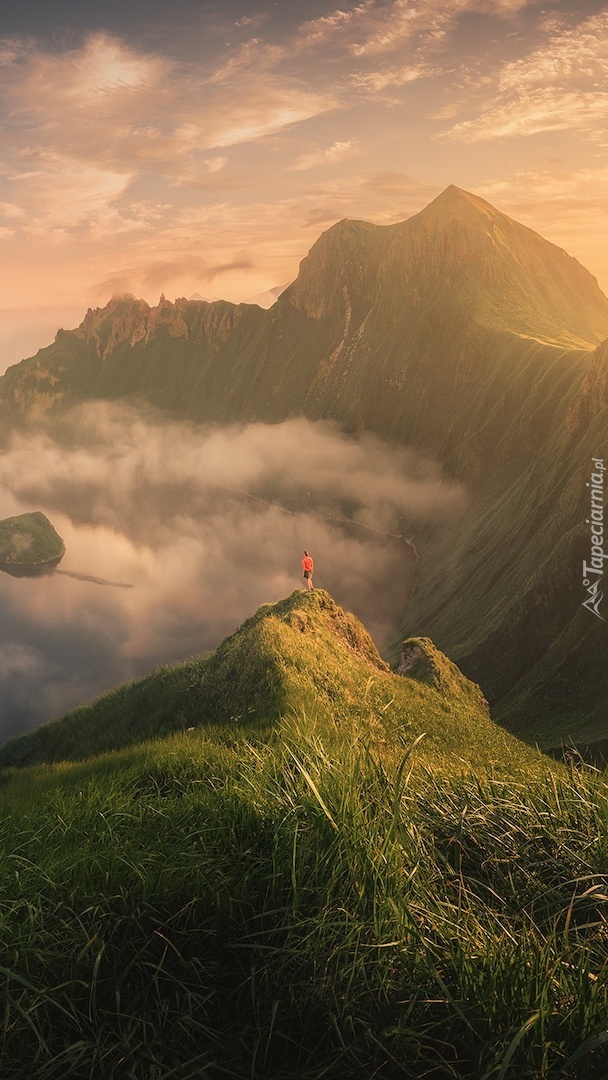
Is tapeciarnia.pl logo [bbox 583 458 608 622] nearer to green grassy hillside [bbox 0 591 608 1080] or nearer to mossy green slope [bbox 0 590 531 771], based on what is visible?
mossy green slope [bbox 0 590 531 771]

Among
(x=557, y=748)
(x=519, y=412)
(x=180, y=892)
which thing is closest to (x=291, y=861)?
(x=180, y=892)

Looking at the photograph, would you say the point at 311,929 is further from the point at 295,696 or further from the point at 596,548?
the point at 596,548

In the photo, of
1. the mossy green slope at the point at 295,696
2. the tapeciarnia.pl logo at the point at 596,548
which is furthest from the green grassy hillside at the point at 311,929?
the tapeciarnia.pl logo at the point at 596,548

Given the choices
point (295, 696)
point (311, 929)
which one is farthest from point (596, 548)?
point (311, 929)

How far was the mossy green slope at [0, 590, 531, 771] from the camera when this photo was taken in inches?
656

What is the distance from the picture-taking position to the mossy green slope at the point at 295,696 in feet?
54.6

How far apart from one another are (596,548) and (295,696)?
52.8 meters

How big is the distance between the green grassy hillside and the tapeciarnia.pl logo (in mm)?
53823

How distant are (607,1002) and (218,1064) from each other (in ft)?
8.85

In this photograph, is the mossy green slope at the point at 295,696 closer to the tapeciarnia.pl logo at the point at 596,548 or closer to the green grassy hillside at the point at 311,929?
the green grassy hillside at the point at 311,929

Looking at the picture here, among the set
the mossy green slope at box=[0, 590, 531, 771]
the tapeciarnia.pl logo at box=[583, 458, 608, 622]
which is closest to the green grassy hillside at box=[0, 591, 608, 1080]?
the mossy green slope at box=[0, 590, 531, 771]

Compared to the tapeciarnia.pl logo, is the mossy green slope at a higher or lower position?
higher

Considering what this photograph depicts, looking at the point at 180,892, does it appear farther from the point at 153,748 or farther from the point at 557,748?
the point at 557,748

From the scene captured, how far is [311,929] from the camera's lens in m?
5.73
